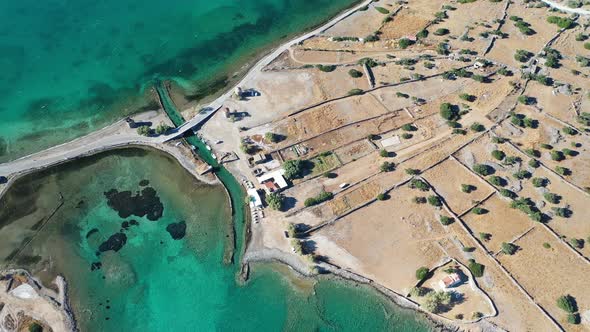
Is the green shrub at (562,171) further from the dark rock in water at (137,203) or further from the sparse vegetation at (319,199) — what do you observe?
the dark rock in water at (137,203)

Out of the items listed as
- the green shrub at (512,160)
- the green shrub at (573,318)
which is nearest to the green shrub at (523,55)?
the green shrub at (512,160)

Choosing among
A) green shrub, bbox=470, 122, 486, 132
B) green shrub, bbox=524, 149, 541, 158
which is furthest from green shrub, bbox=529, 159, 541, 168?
green shrub, bbox=470, 122, 486, 132

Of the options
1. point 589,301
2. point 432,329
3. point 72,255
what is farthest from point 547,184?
point 72,255

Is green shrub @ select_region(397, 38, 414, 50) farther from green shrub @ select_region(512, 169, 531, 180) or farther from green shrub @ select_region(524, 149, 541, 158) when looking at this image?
green shrub @ select_region(512, 169, 531, 180)

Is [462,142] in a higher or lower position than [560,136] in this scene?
higher

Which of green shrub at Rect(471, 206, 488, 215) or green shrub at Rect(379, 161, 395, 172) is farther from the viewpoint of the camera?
green shrub at Rect(379, 161, 395, 172)

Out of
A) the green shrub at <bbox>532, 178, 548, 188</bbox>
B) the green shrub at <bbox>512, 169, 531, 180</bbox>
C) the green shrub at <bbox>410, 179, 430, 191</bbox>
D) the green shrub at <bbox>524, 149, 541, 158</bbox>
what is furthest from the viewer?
the green shrub at <bbox>524, 149, 541, 158</bbox>

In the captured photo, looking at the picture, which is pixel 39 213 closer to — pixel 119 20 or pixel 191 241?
pixel 191 241

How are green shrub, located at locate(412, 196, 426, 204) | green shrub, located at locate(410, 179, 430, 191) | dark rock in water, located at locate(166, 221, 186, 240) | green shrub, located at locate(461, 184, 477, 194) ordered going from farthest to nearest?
green shrub, located at locate(461, 184, 477, 194) < green shrub, located at locate(410, 179, 430, 191) < green shrub, located at locate(412, 196, 426, 204) < dark rock in water, located at locate(166, 221, 186, 240)
